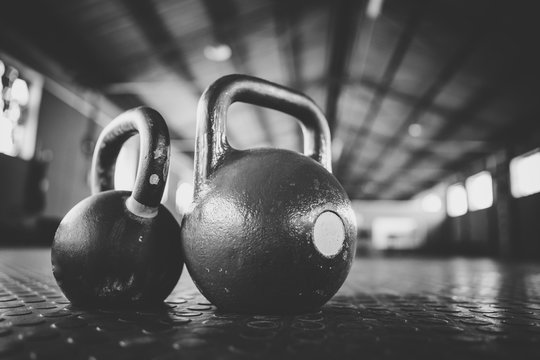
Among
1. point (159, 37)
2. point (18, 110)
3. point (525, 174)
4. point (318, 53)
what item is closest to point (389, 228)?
point (525, 174)

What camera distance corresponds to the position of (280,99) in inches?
40.4

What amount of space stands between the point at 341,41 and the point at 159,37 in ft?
10.5

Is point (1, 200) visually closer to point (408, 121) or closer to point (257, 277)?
point (257, 277)

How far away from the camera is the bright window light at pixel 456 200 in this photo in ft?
54.3

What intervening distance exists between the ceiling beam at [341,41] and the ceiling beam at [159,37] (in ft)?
9.02

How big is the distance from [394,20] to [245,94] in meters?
6.44

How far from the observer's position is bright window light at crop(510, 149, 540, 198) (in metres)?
10.4

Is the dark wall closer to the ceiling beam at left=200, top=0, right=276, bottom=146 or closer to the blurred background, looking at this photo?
the blurred background

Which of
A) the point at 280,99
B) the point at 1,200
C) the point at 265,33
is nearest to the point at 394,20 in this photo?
the point at 265,33

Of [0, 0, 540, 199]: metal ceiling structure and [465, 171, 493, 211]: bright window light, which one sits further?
[465, 171, 493, 211]: bright window light

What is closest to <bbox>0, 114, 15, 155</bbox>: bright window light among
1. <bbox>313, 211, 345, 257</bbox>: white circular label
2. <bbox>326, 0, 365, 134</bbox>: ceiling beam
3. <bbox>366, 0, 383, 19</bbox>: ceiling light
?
<bbox>326, 0, 365, 134</bbox>: ceiling beam

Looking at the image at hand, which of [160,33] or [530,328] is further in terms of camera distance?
[160,33]

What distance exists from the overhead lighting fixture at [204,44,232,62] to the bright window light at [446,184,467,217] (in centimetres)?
1292

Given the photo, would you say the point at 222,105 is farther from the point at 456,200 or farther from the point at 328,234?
the point at 456,200
